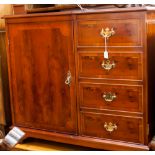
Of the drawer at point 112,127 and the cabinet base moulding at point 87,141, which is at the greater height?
the drawer at point 112,127

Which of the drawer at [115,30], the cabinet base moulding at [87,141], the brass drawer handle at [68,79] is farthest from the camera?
the brass drawer handle at [68,79]

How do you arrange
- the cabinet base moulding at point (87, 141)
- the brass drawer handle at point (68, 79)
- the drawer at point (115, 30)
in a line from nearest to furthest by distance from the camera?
1. the drawer at point (115, 30)
2. the cabinet base moulding at point (87, 141)
3. the brass drawer handle at point (68, 79)

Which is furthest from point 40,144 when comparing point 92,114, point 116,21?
point 116,21

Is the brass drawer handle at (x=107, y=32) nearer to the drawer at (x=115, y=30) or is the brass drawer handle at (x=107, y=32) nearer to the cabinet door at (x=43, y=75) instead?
the drawer at (x=115, y=30)

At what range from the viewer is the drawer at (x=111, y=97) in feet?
4.90

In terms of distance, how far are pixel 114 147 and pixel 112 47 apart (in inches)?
20.7

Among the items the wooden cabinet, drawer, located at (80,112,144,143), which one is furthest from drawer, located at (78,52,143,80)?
drawer, located at (80,112,144,143)

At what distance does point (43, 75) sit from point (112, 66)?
1.46 feet

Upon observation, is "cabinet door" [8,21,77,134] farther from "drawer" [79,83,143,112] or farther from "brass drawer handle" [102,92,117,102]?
"brass drawer handle" [102,92,117,102]

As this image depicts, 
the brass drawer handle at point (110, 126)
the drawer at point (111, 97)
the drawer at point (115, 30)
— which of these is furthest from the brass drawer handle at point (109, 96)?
the drawer at point (115, 30)

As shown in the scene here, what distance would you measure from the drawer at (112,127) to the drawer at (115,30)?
1.26 ft

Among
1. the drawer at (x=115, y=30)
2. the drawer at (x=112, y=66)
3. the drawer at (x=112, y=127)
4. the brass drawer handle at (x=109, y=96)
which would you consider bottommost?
the drawer at (x=112, y=127)

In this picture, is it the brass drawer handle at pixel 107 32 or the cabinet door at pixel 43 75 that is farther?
the cabinet door at pixel 43 75

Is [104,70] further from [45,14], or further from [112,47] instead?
[45,14]
